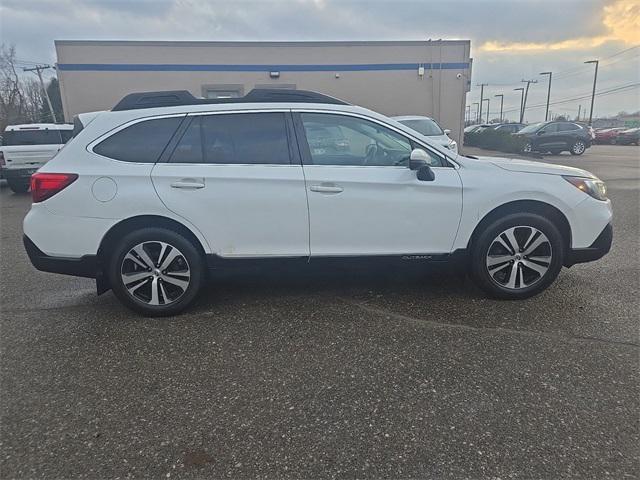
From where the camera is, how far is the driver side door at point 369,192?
348 centimetres

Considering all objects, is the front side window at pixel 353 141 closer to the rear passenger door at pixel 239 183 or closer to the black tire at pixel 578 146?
the rear passenger door at pixel 239 183

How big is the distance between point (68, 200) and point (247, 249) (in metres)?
1.44

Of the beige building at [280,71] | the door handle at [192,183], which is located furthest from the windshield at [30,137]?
the door handle at [192,183]

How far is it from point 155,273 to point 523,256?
3.13 m

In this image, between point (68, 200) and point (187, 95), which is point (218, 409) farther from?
point (187, 95)

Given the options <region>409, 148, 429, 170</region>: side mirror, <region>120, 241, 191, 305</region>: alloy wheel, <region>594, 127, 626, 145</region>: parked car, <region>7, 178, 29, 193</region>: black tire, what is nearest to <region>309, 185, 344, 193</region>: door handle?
<region>409, 148, 429, 170</region>: side mirror

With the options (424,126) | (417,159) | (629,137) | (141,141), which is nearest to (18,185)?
(141,141)

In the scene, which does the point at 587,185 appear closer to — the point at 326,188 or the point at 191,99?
the point at 326,188

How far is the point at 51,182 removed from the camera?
3.30 meters

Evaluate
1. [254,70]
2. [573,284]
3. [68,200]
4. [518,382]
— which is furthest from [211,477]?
[254,70]

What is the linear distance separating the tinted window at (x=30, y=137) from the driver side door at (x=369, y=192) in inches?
391

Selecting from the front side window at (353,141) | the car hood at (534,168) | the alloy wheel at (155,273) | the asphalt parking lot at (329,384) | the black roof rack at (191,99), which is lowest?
the asphalt parking lot at (329,384)

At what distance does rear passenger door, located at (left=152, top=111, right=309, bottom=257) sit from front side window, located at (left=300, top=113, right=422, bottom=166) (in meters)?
0.22

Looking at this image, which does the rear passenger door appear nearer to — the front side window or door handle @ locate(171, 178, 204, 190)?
door handle @ locate(171, 178, 204, 190)
